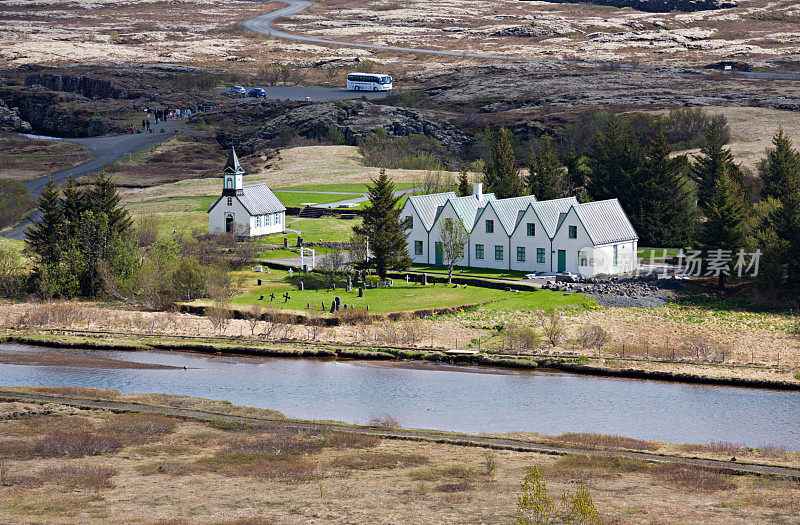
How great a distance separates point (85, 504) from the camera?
35.3 m

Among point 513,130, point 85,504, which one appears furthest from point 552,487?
point 513,130

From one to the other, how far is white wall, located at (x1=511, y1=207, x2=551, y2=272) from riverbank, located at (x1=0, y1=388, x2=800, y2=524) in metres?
39.2

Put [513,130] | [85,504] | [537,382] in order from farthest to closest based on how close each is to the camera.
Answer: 1. [513,130]
2. [537,382]
3. [85,504]

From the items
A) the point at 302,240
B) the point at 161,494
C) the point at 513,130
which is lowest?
the point at 161,494

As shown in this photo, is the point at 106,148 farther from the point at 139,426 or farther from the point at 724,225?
the point at 139,426

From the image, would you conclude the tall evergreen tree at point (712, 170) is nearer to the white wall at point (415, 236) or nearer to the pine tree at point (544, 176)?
the pine tree at point (544, 176)

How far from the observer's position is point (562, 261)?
273 feet

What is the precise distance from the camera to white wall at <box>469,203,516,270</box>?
8619 cm

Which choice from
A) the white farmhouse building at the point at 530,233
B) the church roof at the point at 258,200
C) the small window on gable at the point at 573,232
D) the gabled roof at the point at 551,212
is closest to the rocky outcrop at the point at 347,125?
the church roof at the point at 258,200

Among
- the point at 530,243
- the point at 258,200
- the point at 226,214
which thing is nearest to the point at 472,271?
the point at 530,243

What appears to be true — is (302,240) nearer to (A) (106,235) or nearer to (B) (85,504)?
(A) (106,235)

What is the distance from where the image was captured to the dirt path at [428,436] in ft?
133

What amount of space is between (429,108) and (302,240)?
103946 millimetres

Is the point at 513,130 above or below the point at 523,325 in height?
above
